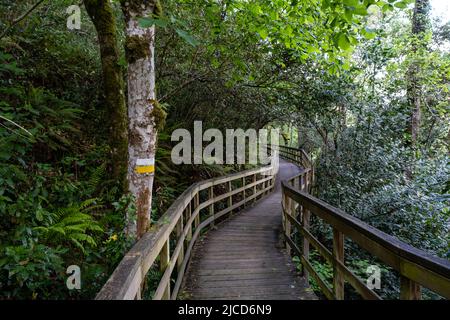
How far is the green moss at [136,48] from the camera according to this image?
8.87 feet

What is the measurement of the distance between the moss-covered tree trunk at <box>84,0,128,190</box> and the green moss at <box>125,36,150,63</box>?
1.36m

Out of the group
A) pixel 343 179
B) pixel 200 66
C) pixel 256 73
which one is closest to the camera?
pixel 200 66

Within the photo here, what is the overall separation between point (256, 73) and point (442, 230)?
4849mm

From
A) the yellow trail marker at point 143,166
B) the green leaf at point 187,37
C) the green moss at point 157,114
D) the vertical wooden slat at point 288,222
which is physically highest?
the green leaf at point 187,37

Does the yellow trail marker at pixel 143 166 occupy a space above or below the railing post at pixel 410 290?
above

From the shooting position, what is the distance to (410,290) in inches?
69.2

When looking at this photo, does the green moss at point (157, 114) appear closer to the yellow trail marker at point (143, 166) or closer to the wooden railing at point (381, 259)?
the yellow trail marker at point (143, 166)

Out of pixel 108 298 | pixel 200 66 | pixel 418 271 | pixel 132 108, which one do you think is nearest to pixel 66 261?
pixel 132 108

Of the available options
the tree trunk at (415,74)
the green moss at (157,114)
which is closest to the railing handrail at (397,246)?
the green moss at (157,114)

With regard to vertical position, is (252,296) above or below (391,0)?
Result: below

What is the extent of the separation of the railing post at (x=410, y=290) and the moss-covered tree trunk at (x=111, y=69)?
3.18 m

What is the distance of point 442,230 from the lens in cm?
555

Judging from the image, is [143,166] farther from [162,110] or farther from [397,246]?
[397,246]

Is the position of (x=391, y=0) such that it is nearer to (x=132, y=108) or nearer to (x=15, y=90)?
(x=132, y=108)
